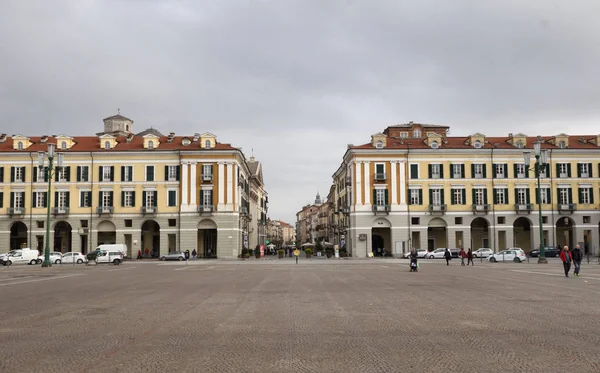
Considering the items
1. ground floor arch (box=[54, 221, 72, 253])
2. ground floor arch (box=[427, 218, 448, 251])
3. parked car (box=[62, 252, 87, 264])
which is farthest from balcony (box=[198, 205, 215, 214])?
ground floor arch (box=[427, 218, 448, 251])

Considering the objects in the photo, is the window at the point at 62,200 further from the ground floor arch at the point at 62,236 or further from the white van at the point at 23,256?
the white van at the point at 23,256

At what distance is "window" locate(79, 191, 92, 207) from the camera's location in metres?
66.2

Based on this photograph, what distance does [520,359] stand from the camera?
782 cm

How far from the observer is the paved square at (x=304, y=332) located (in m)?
7.66

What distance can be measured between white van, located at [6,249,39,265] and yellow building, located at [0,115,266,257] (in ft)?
27.8

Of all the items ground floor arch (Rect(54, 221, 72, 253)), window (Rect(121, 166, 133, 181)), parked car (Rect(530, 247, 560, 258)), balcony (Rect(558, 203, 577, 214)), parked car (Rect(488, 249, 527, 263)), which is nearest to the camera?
parked car (Rect(488, 249, 527, 263))

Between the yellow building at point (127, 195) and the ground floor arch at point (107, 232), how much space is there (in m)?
0.12

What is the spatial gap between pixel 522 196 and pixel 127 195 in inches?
1912

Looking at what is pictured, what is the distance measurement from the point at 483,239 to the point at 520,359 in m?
65.4

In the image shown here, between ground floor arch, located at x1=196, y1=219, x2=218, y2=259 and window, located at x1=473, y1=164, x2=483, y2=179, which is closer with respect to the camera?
window, located at x1=473, y1=164, x2=483, y2=179

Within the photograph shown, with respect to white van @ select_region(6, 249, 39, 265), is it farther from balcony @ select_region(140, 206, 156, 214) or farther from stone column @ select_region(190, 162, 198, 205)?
stone column @ select_region(190, 162, 198, 205)

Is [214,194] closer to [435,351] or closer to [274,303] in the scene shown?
[274,303]

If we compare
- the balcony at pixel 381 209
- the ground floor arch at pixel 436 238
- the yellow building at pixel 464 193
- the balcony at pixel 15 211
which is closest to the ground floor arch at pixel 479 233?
the yellow building at pixel 464 193

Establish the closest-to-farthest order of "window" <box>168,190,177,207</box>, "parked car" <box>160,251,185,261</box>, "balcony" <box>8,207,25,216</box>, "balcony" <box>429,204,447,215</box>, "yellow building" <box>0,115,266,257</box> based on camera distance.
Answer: "parked car" <box>160,251,185,261</box> → "balcony" <box>8,207,25,216</box> → "yellow building" <box>0,115,266,257</box> → "window" <box>168,190,177,207</box> → "balcony" <box>429,204,447,215</box>
